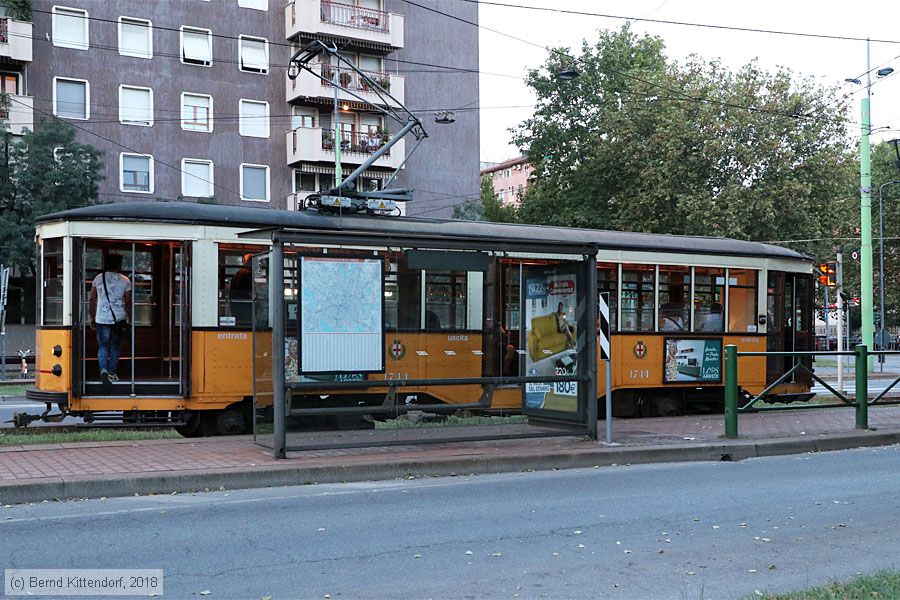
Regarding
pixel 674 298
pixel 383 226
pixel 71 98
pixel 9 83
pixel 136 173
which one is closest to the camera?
pixel 383 226

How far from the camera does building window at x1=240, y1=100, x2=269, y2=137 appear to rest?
40.7m

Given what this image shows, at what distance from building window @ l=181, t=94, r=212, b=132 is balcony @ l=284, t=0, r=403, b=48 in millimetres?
4507

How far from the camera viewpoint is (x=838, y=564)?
21.9 feet

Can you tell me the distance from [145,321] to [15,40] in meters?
25.8

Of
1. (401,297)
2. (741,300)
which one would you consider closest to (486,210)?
(741,300)

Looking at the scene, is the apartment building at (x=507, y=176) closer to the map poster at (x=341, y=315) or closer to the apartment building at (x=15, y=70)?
the apartment building at (x=15, y=70)

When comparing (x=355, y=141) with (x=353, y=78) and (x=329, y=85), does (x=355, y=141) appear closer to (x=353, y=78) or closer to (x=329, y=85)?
(x=329, y=85)

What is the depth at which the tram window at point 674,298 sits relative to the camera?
16984mm

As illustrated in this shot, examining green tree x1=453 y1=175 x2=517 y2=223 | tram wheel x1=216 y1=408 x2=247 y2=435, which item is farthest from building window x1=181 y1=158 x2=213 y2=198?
tram wheel x1=216 y1=408 x2=247 y2=435

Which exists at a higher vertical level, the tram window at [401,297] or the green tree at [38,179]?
the green tree at [38,179]

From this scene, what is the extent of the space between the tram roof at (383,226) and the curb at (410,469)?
268 cm

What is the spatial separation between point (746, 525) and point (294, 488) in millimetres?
4311

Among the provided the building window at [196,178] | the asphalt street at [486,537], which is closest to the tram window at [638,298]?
the asphalt street at [486,537]

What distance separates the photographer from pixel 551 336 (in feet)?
43.0
